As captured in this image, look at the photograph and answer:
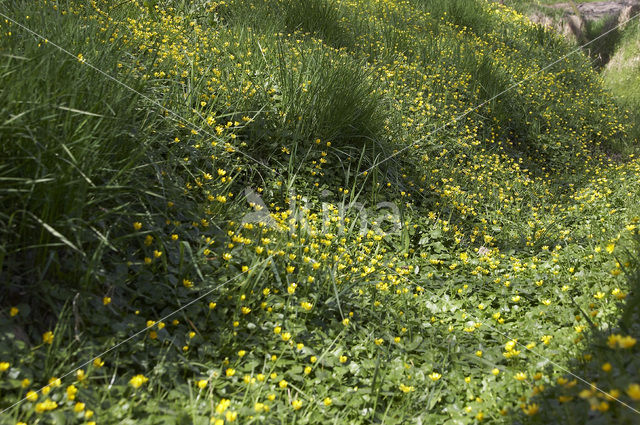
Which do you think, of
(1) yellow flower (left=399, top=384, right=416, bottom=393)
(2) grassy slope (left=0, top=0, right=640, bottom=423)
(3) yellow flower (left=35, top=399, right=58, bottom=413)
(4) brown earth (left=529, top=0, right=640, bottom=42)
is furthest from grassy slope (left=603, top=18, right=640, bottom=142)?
(3) yellow flower (left=35, top=399, right=58, bottom=413)

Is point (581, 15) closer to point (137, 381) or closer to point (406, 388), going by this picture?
point (406, 388)

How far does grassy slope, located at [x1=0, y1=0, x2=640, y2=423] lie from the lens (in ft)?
6.59

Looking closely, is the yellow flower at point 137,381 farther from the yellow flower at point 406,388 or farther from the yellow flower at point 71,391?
the yellow flower at point 406,388

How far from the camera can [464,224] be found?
13.7ft

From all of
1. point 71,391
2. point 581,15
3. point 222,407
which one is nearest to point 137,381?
point 71,391

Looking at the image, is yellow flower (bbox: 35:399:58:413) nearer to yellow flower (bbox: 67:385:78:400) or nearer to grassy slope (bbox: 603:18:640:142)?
yellow flower (bbox: 67:385:78:400)

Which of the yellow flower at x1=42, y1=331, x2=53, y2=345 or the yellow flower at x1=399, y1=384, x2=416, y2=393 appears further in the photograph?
the yellow flower at x1=399, y1=384, x2=416, y2=393

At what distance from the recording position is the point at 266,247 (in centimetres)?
268

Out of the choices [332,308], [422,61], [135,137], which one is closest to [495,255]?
[332,308]

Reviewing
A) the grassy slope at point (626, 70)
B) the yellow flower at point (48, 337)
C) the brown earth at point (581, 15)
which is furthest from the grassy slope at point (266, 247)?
the brown earth at point (581, 15)

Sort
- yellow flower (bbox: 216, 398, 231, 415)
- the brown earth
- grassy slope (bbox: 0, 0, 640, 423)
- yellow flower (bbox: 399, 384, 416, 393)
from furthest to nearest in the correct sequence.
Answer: the brown earth
yellow flower (bbox: 399, 384, 416, 393)
grassy slope (bbox: 0, 0, 640, 423)
yellow flower (bbox: 216, 398, 231, 415)

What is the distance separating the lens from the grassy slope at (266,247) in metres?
2.01

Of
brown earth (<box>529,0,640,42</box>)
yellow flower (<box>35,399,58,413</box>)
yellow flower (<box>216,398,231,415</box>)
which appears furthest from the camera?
brown earth (<box>529,0,640,42</box>)

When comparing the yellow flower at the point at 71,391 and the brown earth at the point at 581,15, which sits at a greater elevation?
the brown earth at the point at 581,15
